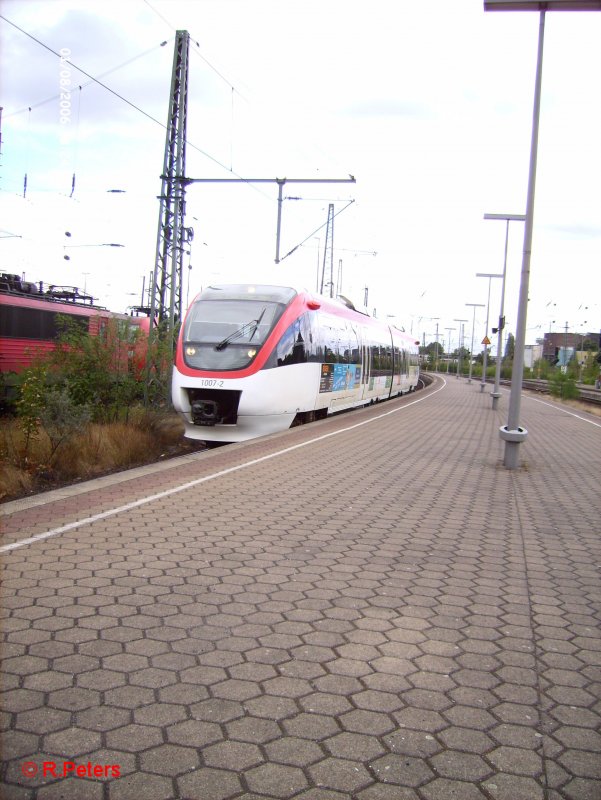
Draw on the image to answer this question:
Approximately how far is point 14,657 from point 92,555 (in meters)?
1.66

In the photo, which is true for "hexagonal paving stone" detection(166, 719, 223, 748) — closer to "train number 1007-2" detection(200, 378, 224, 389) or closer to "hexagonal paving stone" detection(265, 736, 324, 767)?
"hexagonal paving stone" detection(265, 736, 324, 767)

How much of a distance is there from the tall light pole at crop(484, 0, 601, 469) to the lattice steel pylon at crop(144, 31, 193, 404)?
22.5 ft

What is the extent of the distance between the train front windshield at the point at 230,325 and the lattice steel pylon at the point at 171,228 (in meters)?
1.11

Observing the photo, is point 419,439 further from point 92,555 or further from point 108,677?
point 108,677

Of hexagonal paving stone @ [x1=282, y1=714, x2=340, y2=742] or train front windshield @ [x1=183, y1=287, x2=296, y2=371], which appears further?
train front windshield @ [x1=183, y1=287, x2=296, y2=371]

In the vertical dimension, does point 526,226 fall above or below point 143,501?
above

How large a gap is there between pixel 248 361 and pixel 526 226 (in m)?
5.13

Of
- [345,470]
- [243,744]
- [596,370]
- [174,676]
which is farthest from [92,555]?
[596,370]

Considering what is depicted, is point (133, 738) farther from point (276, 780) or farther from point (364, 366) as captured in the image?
point (364, 366)

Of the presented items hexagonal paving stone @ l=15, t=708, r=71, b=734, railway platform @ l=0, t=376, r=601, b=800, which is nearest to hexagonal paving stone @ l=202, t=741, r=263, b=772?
railway platform @ l=0, t=376, r=601, b=800

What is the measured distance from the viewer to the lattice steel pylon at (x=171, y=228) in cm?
1438

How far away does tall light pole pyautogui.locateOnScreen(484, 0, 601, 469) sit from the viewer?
31.6 feet

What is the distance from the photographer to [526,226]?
35.6 ft

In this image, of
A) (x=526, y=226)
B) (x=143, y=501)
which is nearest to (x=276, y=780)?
(x=143, y=501)
